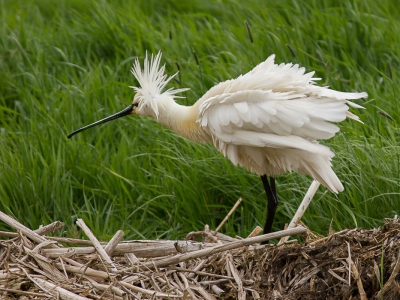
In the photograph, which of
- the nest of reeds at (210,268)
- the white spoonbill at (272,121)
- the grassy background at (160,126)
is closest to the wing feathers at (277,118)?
the white spoonbill at (272,121)

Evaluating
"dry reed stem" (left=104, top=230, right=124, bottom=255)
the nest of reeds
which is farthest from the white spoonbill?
"dry reed stem" (left=104, top=230, right=124, bottom=255)

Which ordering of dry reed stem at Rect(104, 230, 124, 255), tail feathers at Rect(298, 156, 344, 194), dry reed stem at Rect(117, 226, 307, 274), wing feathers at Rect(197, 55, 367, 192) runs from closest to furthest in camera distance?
dry reed stem at Rect(117, 226, 307, 274), dry reed stem at Rect(104, 230, 124, 255), wing feathers at Rect(197, 55, 367, 192), tail feathers at Rect(298, 156, 344, 194)

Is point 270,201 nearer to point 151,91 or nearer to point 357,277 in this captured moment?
point 151,91

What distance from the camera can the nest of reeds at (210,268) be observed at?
4.12 m

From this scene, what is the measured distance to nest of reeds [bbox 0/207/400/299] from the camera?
412cm

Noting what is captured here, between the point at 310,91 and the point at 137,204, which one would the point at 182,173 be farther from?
the point at 310,91

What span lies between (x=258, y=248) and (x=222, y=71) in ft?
9.78

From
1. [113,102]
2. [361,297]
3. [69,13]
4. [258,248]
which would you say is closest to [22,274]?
[258,248]

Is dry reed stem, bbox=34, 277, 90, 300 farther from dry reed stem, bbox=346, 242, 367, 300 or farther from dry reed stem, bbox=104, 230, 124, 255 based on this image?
dry reed stem, bbox=346, 242, 367, 300

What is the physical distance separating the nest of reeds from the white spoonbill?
0.70 m

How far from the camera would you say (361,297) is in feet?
13.0

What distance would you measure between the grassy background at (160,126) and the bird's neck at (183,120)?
0.47 meters

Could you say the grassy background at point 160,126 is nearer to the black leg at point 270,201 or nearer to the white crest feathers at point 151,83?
the black leg at point 270,201

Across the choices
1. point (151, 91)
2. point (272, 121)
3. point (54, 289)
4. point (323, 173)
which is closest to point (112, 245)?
point (54, 289)
